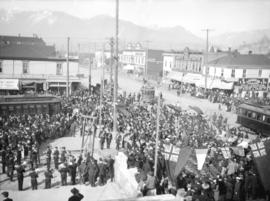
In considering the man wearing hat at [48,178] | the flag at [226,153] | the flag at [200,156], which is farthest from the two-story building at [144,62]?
the man wearing hat at [48,178]

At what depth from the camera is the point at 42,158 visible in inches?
670

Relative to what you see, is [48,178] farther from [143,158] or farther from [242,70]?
[242,70]

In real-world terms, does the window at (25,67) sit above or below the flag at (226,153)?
above

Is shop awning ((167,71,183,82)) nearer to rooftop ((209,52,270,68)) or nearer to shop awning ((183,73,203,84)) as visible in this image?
shop awning ((183,73,203,84))

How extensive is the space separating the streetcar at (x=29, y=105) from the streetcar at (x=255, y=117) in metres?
16.0

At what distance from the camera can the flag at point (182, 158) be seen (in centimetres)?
1182

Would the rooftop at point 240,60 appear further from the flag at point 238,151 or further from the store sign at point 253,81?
the flag at point 238,151

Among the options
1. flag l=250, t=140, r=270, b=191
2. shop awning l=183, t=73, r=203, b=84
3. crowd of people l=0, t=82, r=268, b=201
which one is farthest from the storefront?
flag l=250, t=140, r=270, b=191

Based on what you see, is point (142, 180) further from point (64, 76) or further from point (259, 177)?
point (64, 76)

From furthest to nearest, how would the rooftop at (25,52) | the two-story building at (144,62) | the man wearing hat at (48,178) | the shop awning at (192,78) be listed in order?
the two-story building at (144,62), the shop awning at (192,78), the rooftop at (25,52), the man wearing hat at (48,178)

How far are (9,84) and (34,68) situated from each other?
4257 mm

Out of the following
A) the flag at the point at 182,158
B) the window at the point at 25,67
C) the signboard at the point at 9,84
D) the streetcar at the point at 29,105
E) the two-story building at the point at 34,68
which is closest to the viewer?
the flag at the point at 182,158

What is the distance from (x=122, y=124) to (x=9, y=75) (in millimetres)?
18072

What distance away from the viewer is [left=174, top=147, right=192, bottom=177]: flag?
11.8 m
